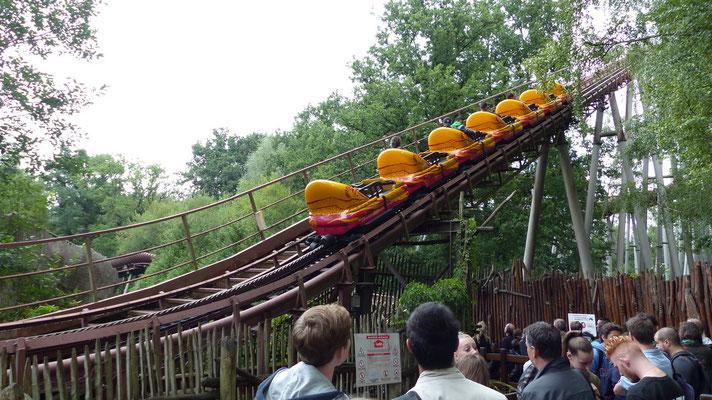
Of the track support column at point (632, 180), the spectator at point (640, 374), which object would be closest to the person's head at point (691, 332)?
the spectator at point (640, 374)

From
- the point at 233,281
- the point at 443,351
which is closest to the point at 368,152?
the point at 233,281

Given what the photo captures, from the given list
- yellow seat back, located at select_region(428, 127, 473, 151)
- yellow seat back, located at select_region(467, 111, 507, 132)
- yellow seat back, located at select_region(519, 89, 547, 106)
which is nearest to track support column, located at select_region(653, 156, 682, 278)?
yellow seat back, located at select_region(519, 89, 547, 106)

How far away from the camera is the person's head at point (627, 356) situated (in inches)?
113

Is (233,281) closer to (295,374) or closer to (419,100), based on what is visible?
(295,374)

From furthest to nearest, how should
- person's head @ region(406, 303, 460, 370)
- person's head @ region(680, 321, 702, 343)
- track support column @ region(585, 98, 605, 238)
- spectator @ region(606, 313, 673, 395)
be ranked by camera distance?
track support column @ region(585, 98, 605, 238)
person's head @ region(680, 321, 702, 343)
spectator @ region(606, 313, 673, 395)
person's head @ region(406, 303, 460, 370)

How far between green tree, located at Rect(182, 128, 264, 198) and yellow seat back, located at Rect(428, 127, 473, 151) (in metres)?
32.4

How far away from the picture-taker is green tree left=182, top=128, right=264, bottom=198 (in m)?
43.3

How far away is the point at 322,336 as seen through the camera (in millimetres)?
2076

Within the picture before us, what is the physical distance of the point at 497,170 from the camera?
12.9 m

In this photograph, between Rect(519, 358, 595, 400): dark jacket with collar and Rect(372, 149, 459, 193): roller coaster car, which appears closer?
Rect(519, 358, 595, 400): dark jacket with collar

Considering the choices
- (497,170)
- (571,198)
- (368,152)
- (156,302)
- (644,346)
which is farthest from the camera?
(368,152)

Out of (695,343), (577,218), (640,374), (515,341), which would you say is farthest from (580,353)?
(577,218)

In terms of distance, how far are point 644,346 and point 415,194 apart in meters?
6.69

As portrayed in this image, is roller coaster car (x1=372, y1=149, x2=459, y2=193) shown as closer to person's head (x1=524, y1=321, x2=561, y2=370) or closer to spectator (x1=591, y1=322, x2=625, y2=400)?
spectator (x1=591, y1=322, x2=625, y2=400)
